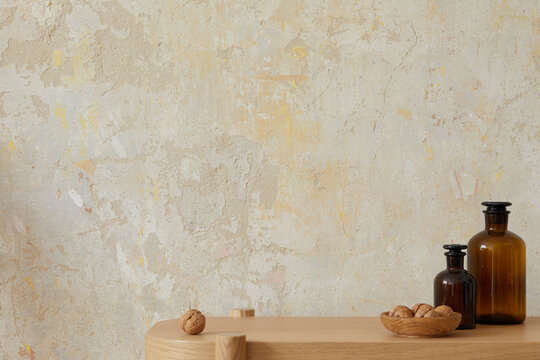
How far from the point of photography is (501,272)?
1.64m

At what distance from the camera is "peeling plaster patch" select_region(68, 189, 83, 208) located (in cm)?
191

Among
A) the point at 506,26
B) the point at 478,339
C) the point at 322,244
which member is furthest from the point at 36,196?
the point at 506,26

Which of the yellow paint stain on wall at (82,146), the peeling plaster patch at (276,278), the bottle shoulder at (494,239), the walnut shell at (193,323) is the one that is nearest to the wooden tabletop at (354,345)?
the walnut shell at (193,323)

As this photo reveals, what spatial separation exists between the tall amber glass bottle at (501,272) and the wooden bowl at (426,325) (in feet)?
0.79

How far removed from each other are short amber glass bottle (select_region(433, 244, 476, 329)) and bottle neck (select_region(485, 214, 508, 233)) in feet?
0.44

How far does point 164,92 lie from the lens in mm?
1910

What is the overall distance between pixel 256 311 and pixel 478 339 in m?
0.68

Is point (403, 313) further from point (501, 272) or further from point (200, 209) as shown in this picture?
point (200, 209)

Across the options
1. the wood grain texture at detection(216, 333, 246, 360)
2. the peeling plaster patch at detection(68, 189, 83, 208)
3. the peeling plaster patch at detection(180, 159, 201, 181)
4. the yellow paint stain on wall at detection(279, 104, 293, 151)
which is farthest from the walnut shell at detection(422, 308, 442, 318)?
the peeling plaster patch at detection(68, 189, 83, 208)

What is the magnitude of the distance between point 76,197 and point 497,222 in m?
1.16

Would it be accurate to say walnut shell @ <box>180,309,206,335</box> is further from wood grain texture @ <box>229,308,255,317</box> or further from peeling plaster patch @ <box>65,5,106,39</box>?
peeling plaster patch @ <box>65,5,106,39</box>

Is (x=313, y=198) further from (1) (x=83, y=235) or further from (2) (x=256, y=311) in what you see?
(1) (x=83, y=235)

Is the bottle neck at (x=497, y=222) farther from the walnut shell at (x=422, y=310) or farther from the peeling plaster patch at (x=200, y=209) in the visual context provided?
the peeling plaster patch at (x=200, y=209)

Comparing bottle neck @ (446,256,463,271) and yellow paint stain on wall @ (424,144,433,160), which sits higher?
yellow paint stain on wall @ (424,144,433,160)
